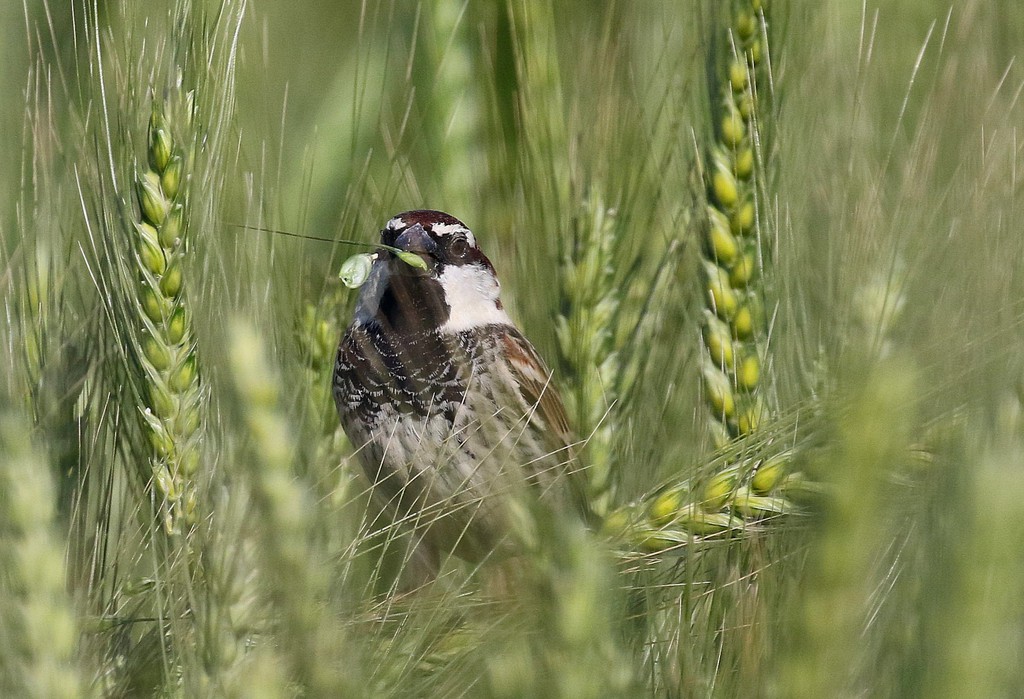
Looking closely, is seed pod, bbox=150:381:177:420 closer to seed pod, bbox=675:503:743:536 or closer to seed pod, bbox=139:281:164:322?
seed pod, bbox=139:281:164:322

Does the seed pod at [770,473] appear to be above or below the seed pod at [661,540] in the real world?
above

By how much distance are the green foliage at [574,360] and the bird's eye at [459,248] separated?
18 centimetres

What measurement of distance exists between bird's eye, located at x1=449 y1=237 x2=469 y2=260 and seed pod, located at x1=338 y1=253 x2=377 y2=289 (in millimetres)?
351

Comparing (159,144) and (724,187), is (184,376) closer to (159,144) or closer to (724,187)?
(159,144)

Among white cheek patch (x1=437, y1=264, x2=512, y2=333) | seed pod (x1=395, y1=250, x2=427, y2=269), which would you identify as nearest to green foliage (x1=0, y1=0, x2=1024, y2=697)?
seed pod (x1=395, y1=250, x2=427, y2=269)

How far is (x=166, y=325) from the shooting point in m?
1.31

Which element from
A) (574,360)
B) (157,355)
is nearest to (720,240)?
(574,360)

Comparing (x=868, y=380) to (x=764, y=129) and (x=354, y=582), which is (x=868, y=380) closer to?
(x=354, y=582)

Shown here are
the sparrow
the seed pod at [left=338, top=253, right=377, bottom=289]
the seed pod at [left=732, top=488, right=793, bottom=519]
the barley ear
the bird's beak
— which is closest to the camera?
the barley ear

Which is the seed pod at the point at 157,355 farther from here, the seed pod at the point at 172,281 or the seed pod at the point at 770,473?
the seed pod at the point at 770,473

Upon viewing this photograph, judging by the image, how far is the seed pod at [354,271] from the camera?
1657 millimetres

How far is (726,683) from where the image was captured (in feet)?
3.60

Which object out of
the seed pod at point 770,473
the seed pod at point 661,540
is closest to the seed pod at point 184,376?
the seed pod at point 661,540

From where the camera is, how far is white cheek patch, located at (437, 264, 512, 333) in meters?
2.28
